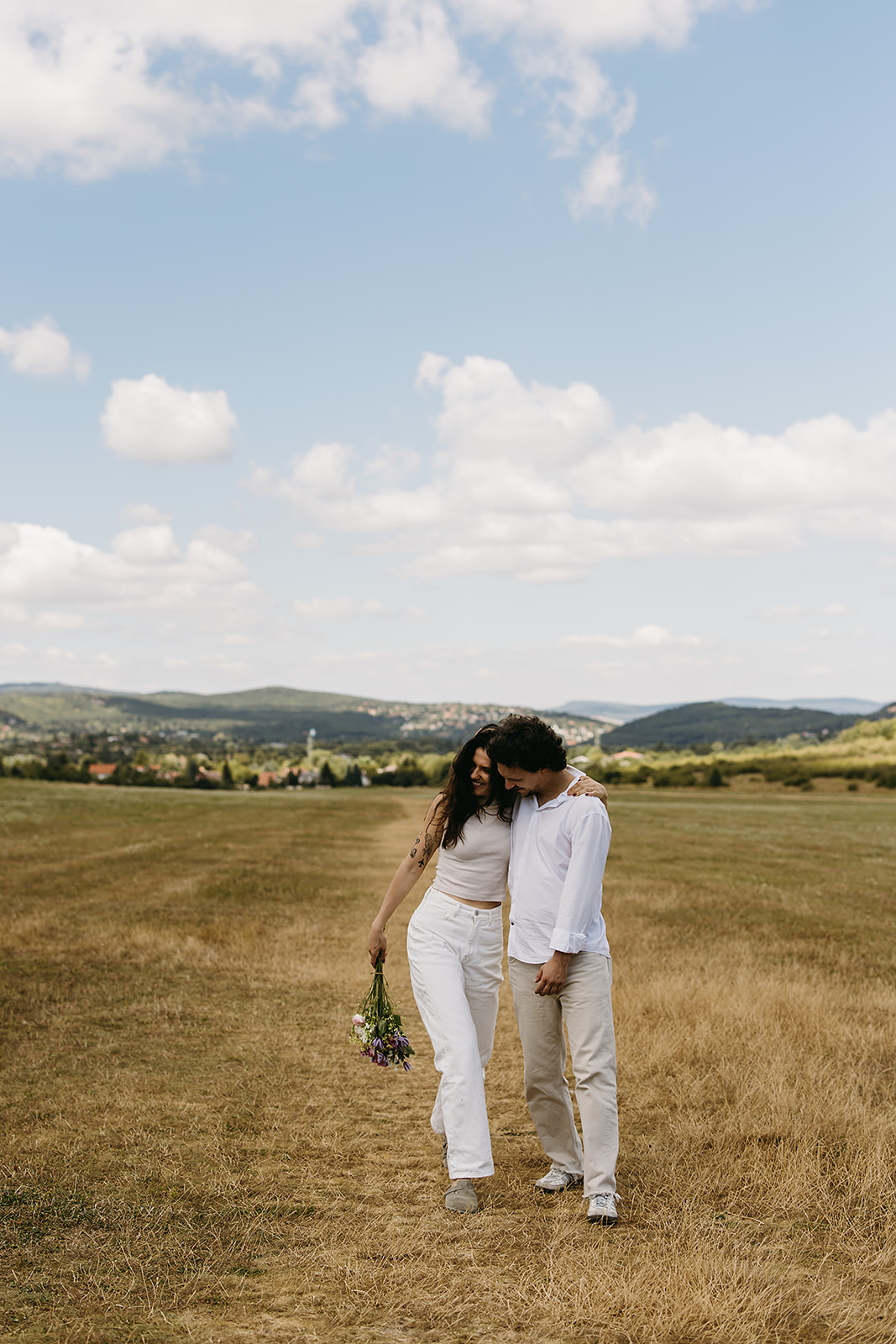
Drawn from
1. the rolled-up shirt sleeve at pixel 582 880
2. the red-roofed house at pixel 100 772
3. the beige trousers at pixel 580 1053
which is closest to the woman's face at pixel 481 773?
the rolled-up shirt sleeve at pixel 582 880

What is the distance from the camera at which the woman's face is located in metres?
5.46

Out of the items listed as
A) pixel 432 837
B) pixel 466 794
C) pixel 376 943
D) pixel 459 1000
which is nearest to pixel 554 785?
pixel 466 794

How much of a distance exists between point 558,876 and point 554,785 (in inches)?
19.2

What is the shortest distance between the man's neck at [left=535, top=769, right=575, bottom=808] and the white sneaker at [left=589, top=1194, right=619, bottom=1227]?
2056mm

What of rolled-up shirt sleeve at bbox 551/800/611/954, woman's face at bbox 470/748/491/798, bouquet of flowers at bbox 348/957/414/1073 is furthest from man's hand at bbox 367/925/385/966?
rolled-up shirt sleeve at bbox 551/800/611/954

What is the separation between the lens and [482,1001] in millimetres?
5617

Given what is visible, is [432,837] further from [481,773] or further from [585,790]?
[585,790]

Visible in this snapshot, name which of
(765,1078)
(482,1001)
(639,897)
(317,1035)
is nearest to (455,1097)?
(482,1001)

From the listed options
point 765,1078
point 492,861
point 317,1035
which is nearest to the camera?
point 492,861

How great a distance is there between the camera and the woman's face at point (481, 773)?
17.9 feet

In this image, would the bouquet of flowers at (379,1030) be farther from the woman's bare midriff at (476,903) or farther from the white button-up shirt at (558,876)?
the white button-up shirt at (558,876)

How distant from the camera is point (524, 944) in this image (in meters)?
5.34

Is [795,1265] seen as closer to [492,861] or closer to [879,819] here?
[492,861]

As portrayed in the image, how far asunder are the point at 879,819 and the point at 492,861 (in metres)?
50.9
